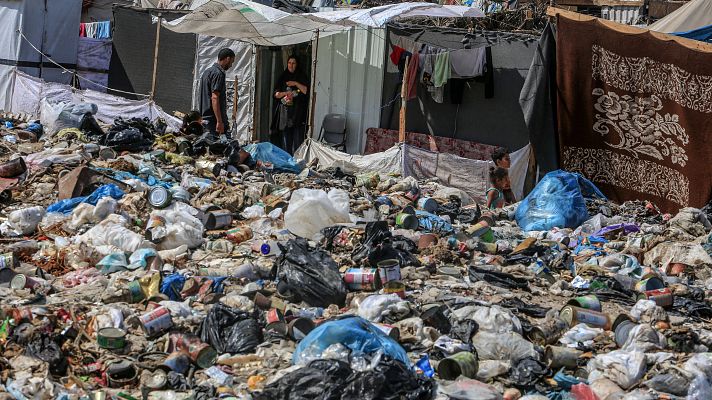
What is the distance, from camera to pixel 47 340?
510 centimetres

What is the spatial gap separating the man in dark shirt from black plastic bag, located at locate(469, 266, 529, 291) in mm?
4991

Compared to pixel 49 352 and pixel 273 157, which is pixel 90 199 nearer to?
pixel 273 157

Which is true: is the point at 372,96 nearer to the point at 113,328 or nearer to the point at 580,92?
the point at 580,92

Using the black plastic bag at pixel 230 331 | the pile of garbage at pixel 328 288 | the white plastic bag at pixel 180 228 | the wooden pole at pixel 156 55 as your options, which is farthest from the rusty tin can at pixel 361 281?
the wooden pole at pixel 156 55

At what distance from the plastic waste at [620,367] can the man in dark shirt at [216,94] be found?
22.5 feet

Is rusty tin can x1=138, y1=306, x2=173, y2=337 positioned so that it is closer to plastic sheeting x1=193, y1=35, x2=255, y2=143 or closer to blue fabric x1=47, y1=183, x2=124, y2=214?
blue fabric x1=47, y1=183, x2=124, y2=214

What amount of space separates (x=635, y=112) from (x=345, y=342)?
6.46 meters

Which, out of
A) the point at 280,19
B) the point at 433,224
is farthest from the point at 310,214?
the point at 280,19

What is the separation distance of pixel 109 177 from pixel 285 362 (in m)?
4.73

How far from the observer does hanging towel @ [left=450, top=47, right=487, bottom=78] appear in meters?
11.8

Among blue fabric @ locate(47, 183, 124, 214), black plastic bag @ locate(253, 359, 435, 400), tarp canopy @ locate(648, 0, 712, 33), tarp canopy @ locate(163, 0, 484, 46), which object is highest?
tarp canopy @ locate(648, 0, 712, 33)

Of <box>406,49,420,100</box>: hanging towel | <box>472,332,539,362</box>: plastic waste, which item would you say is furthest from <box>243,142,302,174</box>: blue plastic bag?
<box>472,332,539,362</box>: plastic waste

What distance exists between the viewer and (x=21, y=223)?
7.94 meters

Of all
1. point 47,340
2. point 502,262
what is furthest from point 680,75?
point 47,340
